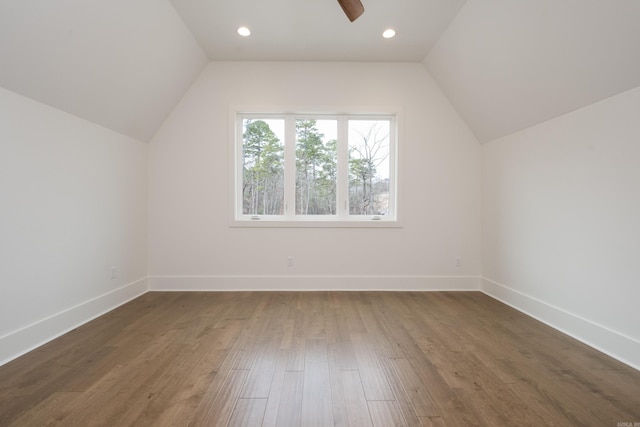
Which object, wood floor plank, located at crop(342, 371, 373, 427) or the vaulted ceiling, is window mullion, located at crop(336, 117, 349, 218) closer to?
the vaulted ceiling

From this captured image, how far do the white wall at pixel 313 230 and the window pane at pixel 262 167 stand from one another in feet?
0.89

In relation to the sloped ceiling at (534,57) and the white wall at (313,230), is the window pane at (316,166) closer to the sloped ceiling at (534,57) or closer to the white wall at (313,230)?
the white wall at (313,230)

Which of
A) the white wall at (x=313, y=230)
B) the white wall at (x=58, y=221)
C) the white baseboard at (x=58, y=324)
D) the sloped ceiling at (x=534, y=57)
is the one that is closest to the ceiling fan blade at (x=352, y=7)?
the sloped ceiling at (x=534, y=57)

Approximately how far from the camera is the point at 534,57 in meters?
2.36

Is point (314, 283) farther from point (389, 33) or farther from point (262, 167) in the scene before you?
point (389, 33)

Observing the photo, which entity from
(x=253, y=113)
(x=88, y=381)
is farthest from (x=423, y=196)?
(x=88, y=381)

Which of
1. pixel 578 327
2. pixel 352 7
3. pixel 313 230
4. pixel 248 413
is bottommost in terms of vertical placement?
pixel 248 413

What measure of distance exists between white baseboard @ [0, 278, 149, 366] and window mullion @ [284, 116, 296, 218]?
81.6 inches

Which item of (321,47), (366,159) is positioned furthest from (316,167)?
(321,47)

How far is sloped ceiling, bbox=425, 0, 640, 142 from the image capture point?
187 cm

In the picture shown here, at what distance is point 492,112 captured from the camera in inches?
125

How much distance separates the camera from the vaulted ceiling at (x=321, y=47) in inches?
75.0

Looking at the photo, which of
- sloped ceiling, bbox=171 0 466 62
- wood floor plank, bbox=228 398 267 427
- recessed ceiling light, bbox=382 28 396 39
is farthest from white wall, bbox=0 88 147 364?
recessed ceiling light, bbox=382 28 396 39

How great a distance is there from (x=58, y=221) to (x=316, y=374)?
2.43 metres
